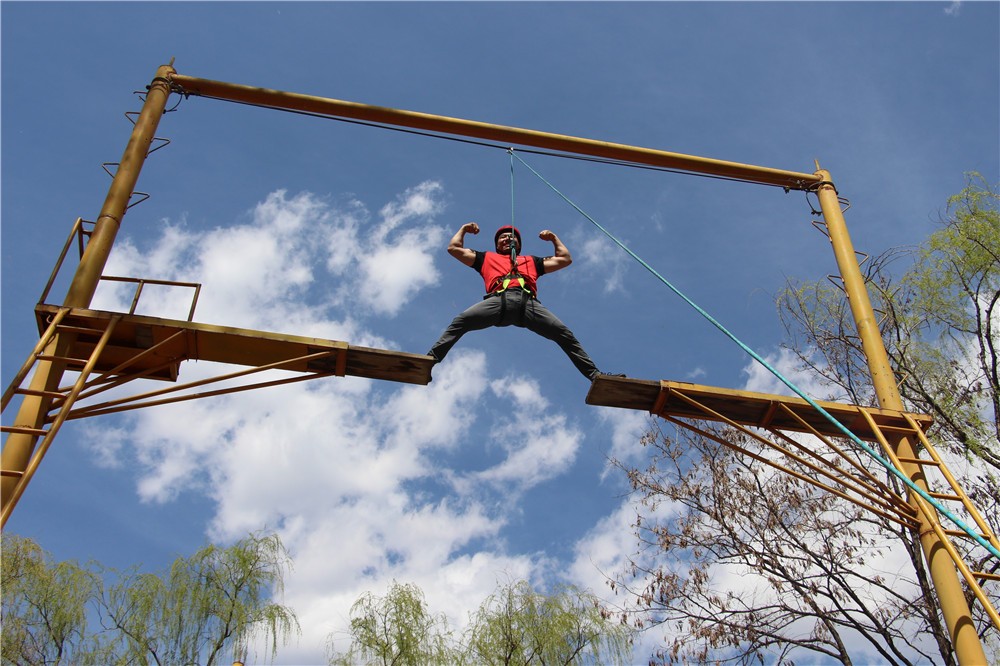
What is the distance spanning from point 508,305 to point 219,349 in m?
2.52

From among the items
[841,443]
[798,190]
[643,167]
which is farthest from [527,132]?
[841,443]

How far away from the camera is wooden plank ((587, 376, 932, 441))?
6.94m

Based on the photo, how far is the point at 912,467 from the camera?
693cm

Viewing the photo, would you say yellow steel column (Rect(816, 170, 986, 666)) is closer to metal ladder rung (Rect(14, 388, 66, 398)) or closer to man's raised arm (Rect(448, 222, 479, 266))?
man's raised arm (Rect(448, 222, 479, 266))

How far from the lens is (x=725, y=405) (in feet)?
23.3

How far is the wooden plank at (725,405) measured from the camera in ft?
22.8

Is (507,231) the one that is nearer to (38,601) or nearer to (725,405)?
(725,405)

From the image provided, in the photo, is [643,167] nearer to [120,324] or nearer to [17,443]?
[120,324]

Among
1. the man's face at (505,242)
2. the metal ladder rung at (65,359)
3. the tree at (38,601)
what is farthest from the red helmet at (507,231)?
the tree at (38,601)

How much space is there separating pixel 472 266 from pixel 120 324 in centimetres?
319

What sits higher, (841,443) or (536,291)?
(841,443)

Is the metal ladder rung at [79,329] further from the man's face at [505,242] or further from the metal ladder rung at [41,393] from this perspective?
the man's face at [505,242]

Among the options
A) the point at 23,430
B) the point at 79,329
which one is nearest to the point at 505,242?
the point at 79,329

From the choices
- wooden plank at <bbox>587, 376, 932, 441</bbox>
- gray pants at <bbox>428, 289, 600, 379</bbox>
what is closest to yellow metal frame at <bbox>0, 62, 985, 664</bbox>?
wooden plank at <bbox>587, 376, 932, 441</bbox>
